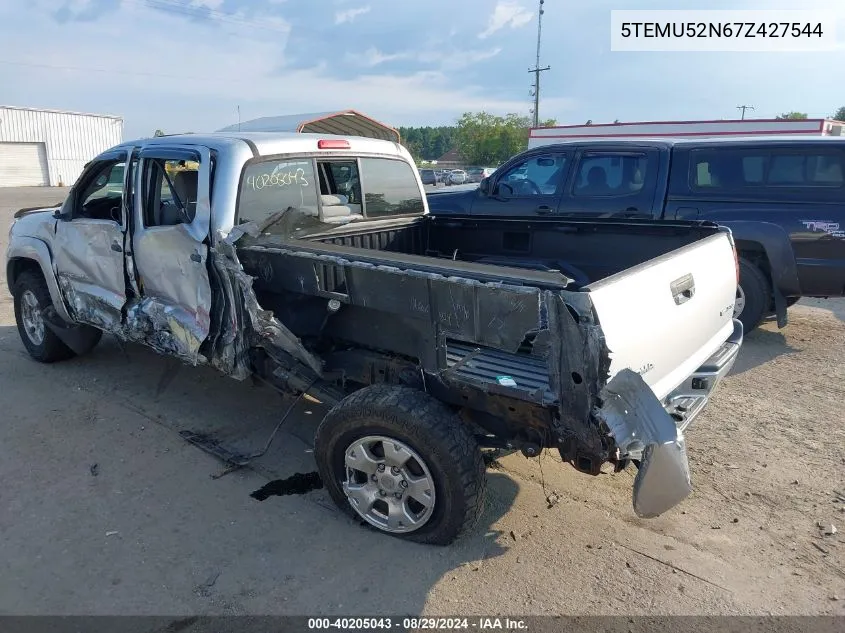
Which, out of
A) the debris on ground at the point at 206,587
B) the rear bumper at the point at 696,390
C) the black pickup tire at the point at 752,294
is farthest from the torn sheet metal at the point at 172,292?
the black pickup tire at the point at 752,294

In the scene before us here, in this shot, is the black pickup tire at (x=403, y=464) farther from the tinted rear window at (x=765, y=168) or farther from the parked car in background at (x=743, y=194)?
the tinted rear window at (x=765, y=168)

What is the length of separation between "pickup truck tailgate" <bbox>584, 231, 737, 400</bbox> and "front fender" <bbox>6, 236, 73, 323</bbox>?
4.43 meters

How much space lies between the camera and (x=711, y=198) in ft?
21.4

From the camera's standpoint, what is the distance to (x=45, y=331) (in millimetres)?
5527

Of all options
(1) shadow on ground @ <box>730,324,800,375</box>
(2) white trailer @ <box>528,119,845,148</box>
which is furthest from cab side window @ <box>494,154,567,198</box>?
(2) white trailer @ <box>528,119,845,148</box>

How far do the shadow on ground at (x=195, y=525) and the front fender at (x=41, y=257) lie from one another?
0.76 meters

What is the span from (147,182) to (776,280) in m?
5.47

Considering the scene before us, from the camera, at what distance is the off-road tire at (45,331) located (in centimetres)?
545

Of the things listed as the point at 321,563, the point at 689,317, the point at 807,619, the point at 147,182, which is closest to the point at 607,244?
the point at 689,317

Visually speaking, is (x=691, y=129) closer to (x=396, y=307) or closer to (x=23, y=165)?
(x=396, y=307)

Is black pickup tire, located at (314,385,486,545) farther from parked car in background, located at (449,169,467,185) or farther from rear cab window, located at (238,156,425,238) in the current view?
parked car in background, located at (449,169,467,185)

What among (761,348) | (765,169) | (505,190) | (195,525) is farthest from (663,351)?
(505,190)

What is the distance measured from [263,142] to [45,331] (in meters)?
2.95

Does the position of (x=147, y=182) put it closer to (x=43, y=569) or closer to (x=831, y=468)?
(x=43, y=569)
